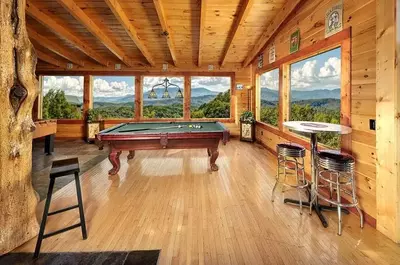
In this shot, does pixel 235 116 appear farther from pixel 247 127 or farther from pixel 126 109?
pixel 126 109

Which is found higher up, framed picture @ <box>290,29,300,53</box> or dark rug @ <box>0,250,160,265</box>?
framed picture @ <box>290,29,300,53</box>

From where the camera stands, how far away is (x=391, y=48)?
2051 millimetres

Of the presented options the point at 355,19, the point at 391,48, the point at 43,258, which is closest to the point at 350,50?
the point at 355,19

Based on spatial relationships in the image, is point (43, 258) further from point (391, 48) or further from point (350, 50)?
point (350, 50)

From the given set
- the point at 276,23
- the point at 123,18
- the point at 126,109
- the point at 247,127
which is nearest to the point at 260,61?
the point at 276,23

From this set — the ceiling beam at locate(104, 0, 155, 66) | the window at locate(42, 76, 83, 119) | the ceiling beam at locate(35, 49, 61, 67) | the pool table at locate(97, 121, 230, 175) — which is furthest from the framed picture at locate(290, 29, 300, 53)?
the window at locate(42, 76, 83, 119)

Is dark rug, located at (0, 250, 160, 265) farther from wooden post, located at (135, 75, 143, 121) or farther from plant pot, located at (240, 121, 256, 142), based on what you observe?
wooden post, located at (135, 75, 143, 121)

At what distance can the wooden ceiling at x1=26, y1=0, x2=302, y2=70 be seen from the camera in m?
3.97

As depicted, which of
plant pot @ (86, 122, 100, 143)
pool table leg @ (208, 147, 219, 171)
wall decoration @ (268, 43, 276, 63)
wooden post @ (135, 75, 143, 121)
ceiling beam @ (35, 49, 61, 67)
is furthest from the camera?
wooden post @ (135, 75, 143, 121)

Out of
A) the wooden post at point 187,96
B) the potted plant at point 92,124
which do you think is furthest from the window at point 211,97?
the potted plant at point 92,124

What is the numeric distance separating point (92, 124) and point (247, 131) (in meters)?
5.36

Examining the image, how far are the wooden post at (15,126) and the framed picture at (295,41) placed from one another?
4295 mm

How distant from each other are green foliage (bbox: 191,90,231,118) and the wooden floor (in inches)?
187

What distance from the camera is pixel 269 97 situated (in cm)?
650
